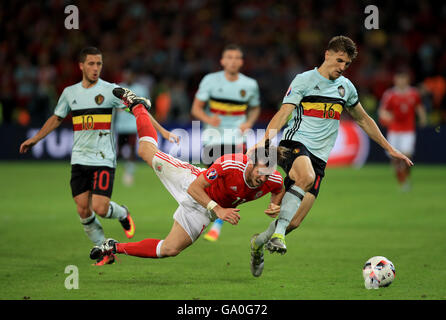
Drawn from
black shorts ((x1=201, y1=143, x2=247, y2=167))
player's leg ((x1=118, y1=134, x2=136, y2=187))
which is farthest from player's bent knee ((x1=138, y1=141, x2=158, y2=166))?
player's leg ((x1=118, y1=134, x2=136, y2=187))

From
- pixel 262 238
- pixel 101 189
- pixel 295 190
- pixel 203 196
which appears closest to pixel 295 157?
pixel 295 190

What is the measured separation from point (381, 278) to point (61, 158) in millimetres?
15234

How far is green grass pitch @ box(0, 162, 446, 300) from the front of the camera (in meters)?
6.10

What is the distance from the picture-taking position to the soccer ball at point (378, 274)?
618cm

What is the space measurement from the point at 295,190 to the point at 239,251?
2.03 meters

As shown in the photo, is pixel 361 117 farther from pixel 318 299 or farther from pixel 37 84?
pixel 37 84

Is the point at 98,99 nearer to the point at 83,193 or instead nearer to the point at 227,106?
the point at 83,193

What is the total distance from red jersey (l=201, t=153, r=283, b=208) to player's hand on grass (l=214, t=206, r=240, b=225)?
1.34 feet

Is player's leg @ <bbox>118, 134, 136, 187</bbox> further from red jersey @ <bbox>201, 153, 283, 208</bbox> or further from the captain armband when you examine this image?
the captain armband

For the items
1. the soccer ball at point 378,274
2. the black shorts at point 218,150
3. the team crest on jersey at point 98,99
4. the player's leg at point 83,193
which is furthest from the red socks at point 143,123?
the soccer ball at point 378,274

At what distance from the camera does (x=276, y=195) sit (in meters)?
6.79

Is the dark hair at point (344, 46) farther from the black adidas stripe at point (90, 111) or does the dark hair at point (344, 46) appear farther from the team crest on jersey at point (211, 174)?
the black adidas stripe at point (90, 111)
